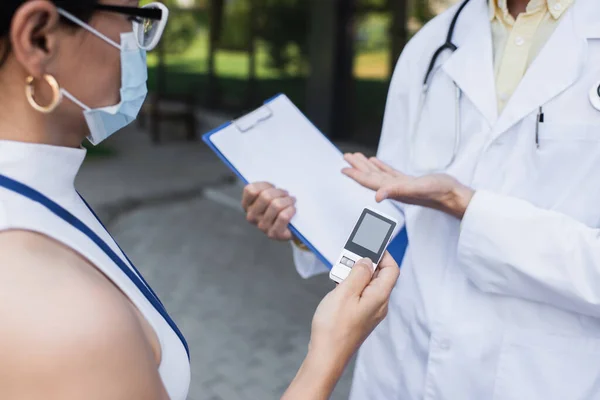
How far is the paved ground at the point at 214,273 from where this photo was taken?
3570 mm

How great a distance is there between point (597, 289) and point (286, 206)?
2.23ft

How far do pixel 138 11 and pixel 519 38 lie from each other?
856 millimetres

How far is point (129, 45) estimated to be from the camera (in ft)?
3.12

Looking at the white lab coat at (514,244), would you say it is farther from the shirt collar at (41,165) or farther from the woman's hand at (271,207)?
the shirt collar at (41,165)

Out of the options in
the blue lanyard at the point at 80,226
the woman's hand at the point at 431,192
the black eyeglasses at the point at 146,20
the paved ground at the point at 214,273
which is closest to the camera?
the blue lanyard at the point at 80,226

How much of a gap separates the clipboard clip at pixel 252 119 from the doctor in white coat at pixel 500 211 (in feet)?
0.47

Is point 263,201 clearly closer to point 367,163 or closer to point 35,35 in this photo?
point 367,163

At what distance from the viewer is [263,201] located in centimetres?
150

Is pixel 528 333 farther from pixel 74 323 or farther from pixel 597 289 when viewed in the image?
Answer: pixel 74 323

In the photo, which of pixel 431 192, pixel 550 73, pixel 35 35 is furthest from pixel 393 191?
pixel 35 35

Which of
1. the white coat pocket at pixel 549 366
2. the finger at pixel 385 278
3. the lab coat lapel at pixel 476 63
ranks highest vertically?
the lab coat lapel at pixel 476 63

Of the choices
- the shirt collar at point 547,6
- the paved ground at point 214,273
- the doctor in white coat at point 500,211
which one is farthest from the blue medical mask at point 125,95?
the paved ground at point 214,273

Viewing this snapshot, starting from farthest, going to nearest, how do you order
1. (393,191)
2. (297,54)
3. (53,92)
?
(297,54) → (393,191) → (53,92)

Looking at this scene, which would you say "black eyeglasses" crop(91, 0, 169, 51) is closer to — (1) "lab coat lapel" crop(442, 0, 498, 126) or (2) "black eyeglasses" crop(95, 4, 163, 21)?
(2) "black eyeglasses" crop(95, 4, 163, 21)
